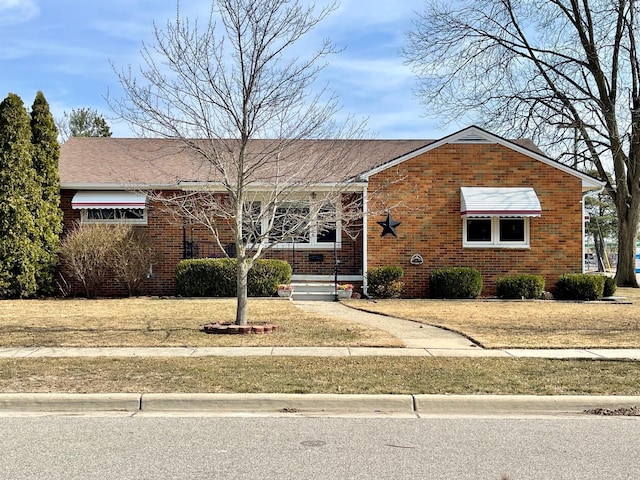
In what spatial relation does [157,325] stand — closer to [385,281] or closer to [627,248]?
[385,281]

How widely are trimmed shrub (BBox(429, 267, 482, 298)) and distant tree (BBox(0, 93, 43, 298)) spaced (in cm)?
1096

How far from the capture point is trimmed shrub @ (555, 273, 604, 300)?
1738cm

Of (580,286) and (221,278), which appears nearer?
(221,278)

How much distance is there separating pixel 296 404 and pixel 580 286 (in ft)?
41.6

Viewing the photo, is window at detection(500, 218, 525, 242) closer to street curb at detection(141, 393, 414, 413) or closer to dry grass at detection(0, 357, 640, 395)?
dry grass at detection(0, 357, 640, 395)

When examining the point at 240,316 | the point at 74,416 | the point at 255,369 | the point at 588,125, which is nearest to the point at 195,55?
the point at 240,316

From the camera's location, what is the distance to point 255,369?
8.45 metres

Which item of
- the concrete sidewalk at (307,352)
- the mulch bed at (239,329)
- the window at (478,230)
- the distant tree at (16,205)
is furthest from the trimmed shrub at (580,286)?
the distant tree at (16,205)

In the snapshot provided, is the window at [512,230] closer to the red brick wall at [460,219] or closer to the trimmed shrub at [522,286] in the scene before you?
the red brick wall at [460,219]

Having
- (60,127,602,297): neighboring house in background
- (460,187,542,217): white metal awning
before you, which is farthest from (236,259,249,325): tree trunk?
(460,187,542,217): white metal awning

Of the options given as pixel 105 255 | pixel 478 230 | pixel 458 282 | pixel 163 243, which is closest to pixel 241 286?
pixel 105 255

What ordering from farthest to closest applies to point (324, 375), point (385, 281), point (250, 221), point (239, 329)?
point (385, 281) → point (250, 221) → point (239, 329) → point (324, 375)

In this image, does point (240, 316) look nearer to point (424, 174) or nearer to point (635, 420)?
point (635, 420)

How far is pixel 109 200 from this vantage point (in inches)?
713
